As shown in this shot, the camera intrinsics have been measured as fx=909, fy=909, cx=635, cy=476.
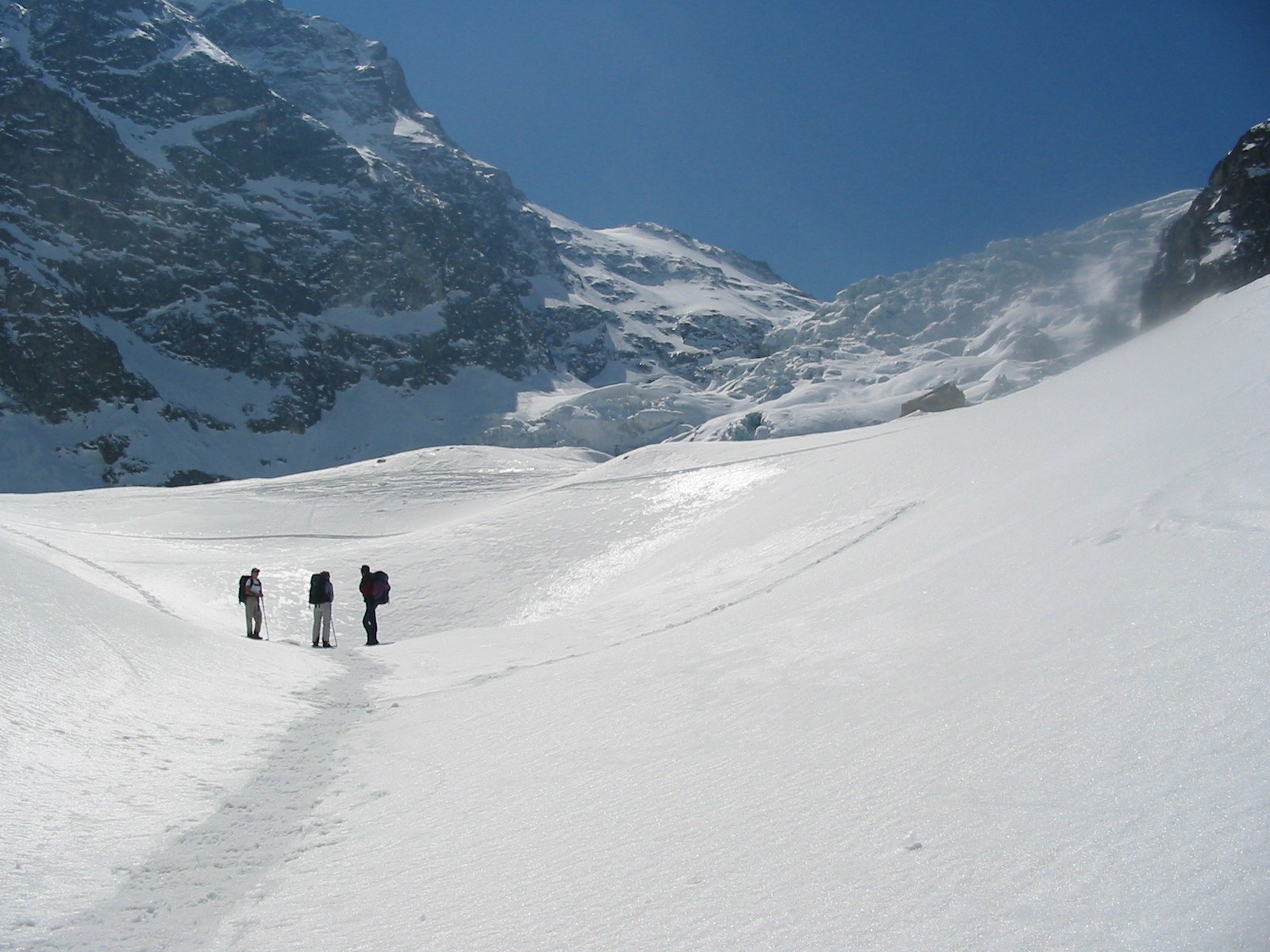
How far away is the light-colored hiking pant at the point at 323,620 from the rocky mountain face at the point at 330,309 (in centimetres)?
5862

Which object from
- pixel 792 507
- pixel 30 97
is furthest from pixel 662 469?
→ pixel 30 97

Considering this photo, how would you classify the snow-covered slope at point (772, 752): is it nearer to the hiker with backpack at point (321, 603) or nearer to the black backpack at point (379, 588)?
the hiker with backpack at point (321, 603)

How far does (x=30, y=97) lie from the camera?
128750mm

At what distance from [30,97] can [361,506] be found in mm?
139337

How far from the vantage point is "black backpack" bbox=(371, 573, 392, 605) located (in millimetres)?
14414

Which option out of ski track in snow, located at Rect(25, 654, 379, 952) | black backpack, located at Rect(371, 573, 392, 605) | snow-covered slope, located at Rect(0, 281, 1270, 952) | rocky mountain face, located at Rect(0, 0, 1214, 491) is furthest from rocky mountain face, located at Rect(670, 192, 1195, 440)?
ski track in snow, located at Rect(25, 654, 379, 952)

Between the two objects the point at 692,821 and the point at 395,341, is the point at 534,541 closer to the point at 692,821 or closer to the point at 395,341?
the point at 692,821

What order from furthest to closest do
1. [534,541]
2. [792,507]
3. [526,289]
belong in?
[526,289] < [534,541] < [792,507]

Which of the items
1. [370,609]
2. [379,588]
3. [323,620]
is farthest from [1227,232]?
[323,620]

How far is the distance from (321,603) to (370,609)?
1.12 metres

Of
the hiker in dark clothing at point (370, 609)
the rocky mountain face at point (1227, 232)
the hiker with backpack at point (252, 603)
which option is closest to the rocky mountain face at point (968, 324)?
the rocky mountain face at point (1227, 232)

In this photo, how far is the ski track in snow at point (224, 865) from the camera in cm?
320

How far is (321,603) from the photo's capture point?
13203 mm

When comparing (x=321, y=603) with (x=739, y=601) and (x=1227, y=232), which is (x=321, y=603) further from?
(x=1227, y=232)
